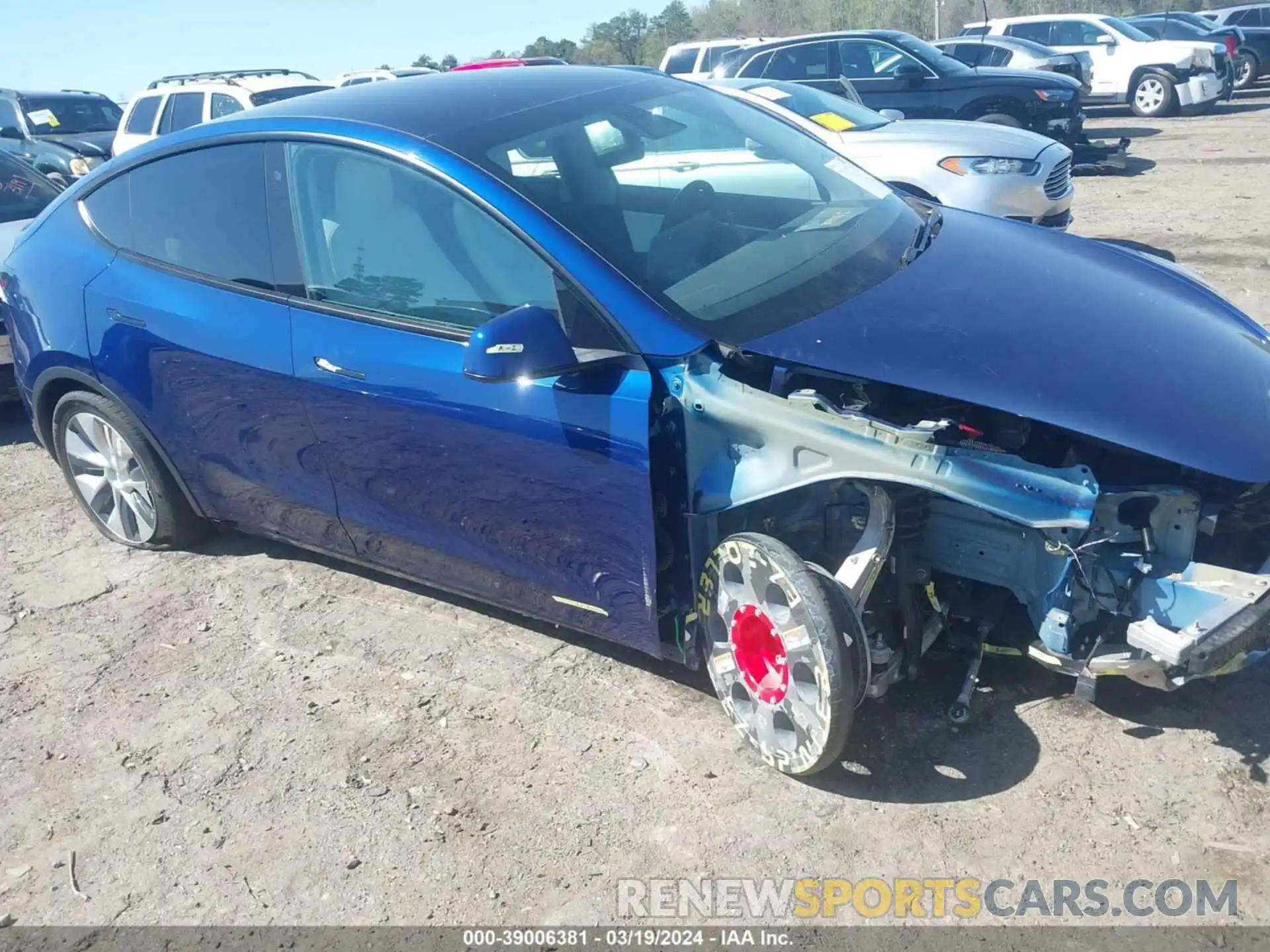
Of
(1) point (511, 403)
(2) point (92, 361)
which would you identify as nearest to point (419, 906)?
(1) point (511, 403)

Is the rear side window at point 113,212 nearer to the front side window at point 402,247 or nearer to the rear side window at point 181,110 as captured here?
the front side window at point 402,247

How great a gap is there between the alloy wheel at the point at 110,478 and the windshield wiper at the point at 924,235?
9.79 ft

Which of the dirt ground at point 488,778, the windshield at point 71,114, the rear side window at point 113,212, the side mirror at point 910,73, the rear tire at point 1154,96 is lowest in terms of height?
the rear tire at point 1154,96

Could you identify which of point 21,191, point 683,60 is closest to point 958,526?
point 21,191

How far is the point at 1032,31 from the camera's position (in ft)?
61.8

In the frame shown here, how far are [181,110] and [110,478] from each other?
417 inches

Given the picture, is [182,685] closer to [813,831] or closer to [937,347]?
[813,831]

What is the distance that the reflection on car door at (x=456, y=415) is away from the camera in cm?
303

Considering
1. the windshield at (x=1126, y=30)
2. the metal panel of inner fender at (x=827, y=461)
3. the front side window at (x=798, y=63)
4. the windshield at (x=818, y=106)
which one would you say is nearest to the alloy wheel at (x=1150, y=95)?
the windshield at (x=1126, y=30)

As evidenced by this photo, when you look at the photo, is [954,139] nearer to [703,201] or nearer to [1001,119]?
[1001,119]

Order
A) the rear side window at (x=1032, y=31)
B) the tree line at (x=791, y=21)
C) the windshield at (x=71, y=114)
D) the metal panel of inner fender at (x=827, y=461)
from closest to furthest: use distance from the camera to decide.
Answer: the metal panel of inner fender at (x=827, y=461) < the windshield at (x=71, y=114) < the rear side window at (x=1032, y=31) < the tree line at (x=791, y=21)

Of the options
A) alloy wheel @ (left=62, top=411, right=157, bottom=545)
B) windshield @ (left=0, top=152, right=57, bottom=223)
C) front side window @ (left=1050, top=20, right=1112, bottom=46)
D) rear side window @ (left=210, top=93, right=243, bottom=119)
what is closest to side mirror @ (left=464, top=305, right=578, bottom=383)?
alloy wheel @ (left=62, top=411, right=157, bottom=545)

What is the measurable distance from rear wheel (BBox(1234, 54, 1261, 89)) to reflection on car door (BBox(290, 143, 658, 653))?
68.2ft

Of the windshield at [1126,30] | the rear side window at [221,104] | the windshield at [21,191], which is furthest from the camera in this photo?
the windshield at [1126,30]
